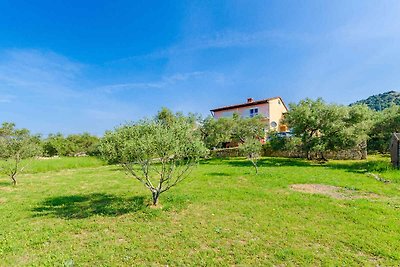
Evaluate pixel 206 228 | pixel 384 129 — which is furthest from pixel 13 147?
pixel 384 129

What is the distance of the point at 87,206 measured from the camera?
11914 mm

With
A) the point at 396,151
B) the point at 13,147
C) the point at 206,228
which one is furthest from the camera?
the point at 396,151

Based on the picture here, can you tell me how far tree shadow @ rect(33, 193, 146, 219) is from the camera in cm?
1064

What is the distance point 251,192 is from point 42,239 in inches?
408

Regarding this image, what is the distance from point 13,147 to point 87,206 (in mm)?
13327

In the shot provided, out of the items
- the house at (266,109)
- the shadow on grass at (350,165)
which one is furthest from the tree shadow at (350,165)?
the house at (266,109)

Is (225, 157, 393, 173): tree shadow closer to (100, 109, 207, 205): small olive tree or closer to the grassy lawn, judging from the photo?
the grassy lawn

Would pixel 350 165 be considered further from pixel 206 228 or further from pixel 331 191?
pixel 206 228

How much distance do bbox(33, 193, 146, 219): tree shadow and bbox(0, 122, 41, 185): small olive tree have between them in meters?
9.23

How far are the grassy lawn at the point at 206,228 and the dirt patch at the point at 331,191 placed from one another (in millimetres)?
201

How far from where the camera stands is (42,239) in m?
7.86

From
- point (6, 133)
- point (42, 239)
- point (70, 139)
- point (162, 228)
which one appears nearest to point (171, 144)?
point (162, 228)

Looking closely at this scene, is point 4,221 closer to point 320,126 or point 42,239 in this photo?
point 42,239

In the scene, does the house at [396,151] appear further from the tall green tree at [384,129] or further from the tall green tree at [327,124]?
the tall green tree at [384,129]
